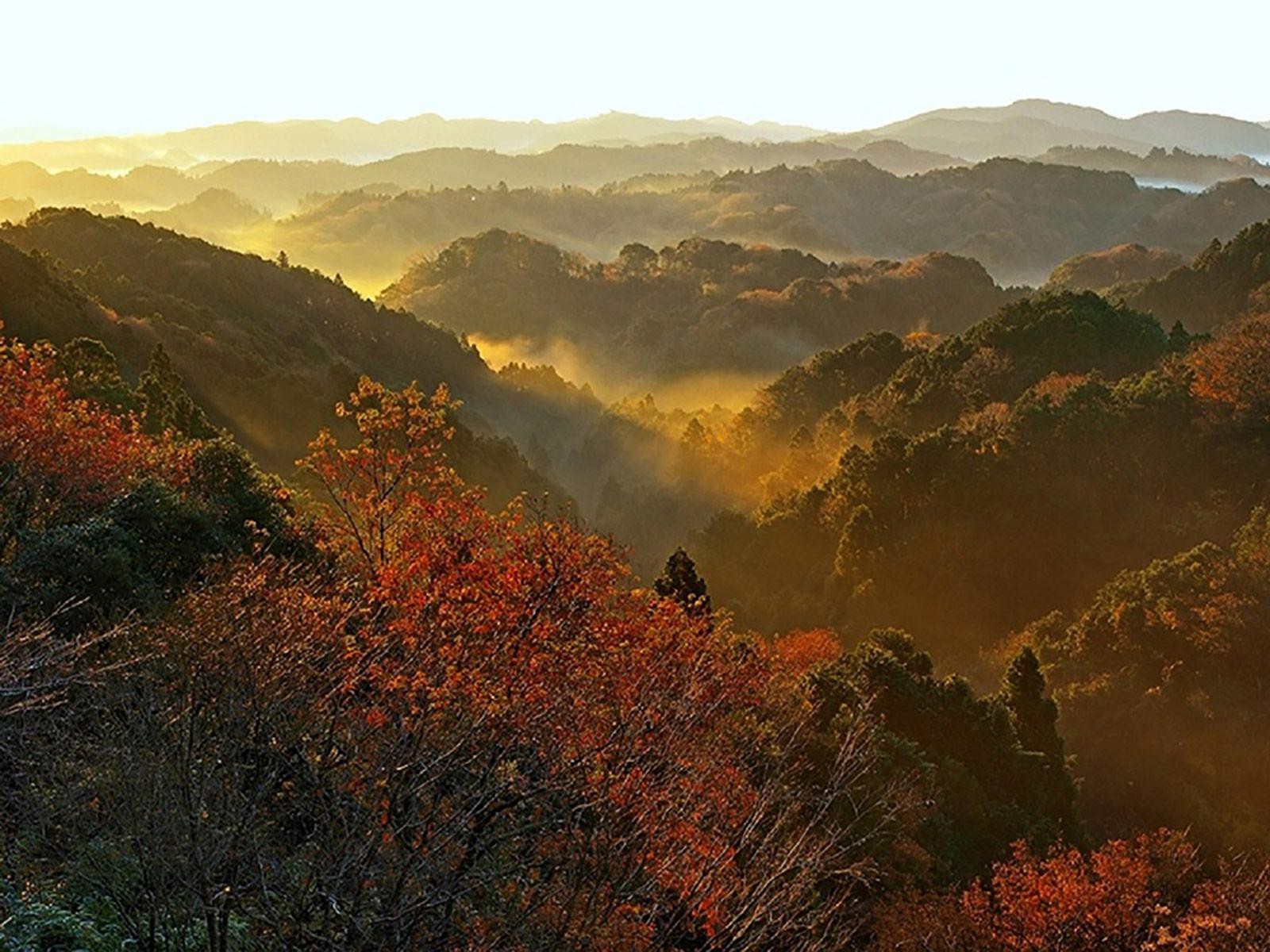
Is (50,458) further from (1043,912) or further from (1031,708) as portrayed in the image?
(1031,708)

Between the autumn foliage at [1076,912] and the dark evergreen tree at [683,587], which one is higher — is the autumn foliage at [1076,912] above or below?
below

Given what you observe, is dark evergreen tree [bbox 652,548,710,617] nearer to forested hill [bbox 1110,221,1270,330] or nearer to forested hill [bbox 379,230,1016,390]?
forested hill [bbox 1110,221,1270,330]

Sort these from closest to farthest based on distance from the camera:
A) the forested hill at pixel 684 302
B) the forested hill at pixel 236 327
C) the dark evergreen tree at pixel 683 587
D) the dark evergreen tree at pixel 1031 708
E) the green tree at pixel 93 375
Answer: the dark evergreen tree at pixel 1031 708, the dark evergreen tree at pixel 683 587, the green tree at pixel 93 375, the forested hill at pixel 236 327, the forested hill at pixel 684 302

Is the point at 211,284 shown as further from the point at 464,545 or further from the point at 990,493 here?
the point at 464,545

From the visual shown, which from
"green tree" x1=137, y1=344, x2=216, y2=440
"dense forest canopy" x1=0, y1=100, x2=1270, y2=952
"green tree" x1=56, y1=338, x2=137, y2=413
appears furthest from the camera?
"green tree" x1=137, y1=344, x2=216, y2=440

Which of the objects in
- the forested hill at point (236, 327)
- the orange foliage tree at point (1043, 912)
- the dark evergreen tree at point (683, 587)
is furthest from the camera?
the forested hill at point (236, 327)

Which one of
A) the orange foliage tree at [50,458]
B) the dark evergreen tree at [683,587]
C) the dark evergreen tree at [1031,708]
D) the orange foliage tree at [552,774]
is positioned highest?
the orange foliage tree at [50,458]

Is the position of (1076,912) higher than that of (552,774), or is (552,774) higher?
(552,774)

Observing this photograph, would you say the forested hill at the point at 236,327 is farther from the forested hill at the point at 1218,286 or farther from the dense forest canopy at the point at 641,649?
the forested hill at the point at 1218,286

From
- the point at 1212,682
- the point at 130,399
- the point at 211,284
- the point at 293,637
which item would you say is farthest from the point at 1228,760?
the point at 211,284

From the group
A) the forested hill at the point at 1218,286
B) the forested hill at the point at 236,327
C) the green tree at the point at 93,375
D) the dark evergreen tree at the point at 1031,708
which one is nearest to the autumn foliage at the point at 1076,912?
the dark evergreen tree at the point at 1031,708

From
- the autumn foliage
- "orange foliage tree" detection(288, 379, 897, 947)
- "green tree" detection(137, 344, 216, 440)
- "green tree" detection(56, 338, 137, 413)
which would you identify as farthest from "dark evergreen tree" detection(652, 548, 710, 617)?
"green tree" detection(56, 338, 137, 413)

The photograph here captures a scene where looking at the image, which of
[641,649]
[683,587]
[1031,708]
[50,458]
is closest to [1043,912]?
[641,649]

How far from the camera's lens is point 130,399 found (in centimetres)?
3744
